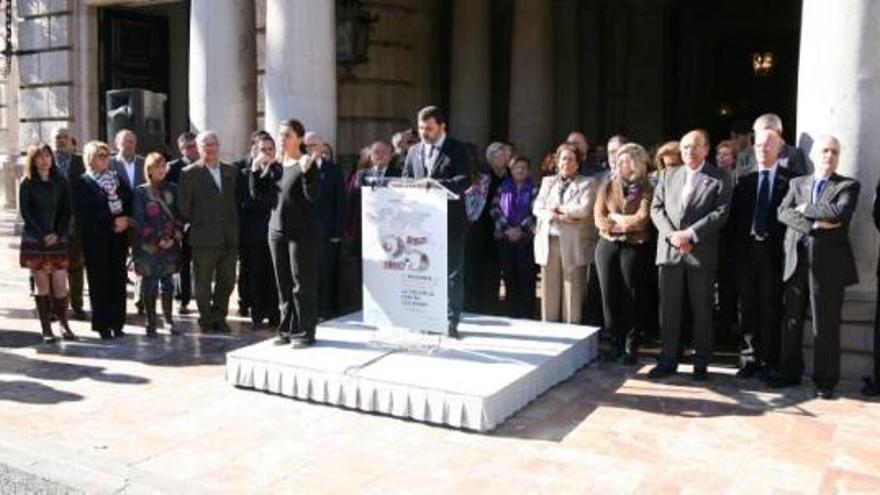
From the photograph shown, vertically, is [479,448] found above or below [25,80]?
below

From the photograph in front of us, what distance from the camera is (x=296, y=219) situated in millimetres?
7703

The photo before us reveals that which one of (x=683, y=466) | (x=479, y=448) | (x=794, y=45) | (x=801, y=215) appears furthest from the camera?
(x=794, y=45)

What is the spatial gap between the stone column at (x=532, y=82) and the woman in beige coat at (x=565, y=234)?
235 inches

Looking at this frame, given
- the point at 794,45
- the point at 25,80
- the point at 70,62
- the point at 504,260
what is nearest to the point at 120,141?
the point at 504,260

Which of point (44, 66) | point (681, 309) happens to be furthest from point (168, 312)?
point (44, 66)

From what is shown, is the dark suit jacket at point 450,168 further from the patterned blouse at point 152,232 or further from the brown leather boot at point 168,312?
the brown leather boot at point 168,312

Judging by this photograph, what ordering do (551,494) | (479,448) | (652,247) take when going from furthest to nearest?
(652,247), (479,448), (551,494)

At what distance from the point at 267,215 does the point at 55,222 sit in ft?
6.81

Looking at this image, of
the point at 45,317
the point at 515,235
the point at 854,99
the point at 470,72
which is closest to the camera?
the point at 854,99

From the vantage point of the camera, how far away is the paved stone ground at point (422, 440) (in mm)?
5340

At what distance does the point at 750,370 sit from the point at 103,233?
20.5 ft

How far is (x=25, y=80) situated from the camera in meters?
16.4

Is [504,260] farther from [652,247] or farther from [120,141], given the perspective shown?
[120,141]

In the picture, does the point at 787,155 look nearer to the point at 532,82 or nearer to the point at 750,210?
the point at 750,210
